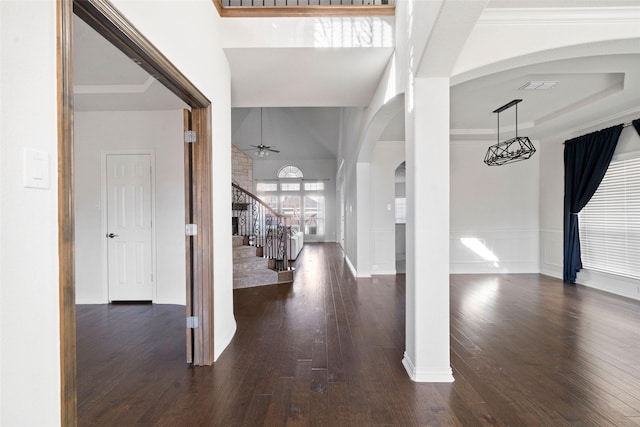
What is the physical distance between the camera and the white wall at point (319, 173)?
1286 centimetres

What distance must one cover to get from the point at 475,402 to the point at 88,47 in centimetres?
437

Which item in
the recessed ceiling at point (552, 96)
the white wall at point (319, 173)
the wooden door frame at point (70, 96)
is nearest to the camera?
the wooden door frame at point (70, 96)

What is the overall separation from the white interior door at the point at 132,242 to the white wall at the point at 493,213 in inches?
219

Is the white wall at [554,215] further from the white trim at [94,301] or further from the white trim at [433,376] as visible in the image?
the white trim at [94,301]

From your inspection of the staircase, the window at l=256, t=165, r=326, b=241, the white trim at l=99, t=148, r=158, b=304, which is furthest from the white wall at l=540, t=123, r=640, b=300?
the window at l=256, t=165, r=326, b=241

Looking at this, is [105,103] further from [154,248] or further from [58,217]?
[58,217]

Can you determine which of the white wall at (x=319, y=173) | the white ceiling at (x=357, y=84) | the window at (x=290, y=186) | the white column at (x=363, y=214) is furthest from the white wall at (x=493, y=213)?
the window at (x=290, y=186)

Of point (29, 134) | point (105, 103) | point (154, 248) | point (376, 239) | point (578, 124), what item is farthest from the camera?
point (376, 239)

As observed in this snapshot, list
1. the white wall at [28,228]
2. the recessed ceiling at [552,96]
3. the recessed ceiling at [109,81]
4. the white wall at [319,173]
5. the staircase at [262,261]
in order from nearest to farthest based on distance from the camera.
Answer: the white wall at [28,228]
the recessed ceiling at [109,81]
the recessed ceiling at [552,96]
the staircase at [262,261]
the white wall at [319,173]

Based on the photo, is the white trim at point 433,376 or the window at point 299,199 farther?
the window at point 299,199

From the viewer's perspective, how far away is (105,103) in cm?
407

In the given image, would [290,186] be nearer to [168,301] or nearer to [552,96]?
[168,301]

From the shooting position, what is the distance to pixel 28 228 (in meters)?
0.99

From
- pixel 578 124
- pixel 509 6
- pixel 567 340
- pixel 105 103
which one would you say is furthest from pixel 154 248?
pixel 578 124
